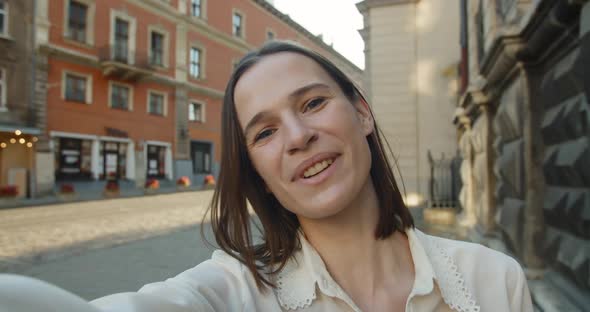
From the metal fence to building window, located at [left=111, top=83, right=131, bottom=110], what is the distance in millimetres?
16184

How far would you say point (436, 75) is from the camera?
505 inches

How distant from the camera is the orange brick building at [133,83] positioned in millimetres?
18188

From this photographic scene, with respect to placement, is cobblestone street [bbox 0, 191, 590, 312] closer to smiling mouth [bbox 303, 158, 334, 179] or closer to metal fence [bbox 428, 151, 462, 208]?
metal fence [bbox 428, 151, 462, 208]

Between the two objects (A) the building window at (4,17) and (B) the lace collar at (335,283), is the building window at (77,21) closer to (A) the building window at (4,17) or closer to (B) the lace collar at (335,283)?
(A) the building window at (4,17)

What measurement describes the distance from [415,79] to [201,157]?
17236 mm

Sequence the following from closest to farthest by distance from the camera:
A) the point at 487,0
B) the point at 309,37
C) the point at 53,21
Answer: the point at 487,0 < the point at 53,21 < the point at 309,37

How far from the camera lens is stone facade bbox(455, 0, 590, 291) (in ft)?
8.44

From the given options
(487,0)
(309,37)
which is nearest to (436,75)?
(487,0)

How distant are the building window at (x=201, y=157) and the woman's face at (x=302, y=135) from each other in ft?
83.5

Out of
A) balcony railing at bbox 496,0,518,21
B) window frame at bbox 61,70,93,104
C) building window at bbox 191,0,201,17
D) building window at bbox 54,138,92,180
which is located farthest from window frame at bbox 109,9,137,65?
balcony railing at bbox 496,0,518,21

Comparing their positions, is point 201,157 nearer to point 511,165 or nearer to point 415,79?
point 415,79

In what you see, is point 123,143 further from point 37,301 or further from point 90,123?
point 37,301

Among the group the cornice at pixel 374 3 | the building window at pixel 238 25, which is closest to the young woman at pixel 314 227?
the cornice at pixel 374 3

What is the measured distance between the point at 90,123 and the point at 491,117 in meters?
18.5
